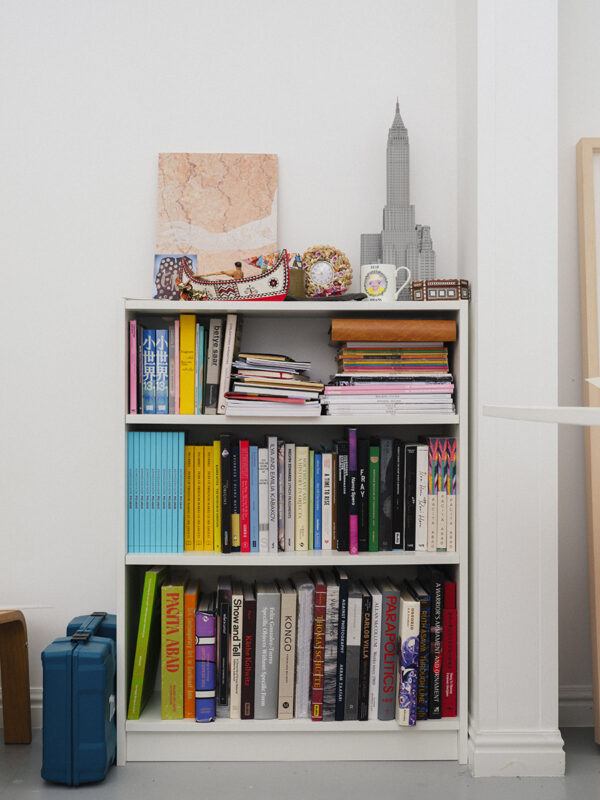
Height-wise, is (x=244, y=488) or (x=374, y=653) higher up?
(x=244, y=488)

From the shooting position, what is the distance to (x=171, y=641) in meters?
1.95

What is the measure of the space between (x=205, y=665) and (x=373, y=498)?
0.64 m

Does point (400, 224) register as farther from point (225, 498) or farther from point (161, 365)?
point (225, 498)

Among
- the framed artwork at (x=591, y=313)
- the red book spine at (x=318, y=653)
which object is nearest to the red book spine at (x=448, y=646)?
the red book spine at (x=318, y=653)

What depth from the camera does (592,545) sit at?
2.11 metres

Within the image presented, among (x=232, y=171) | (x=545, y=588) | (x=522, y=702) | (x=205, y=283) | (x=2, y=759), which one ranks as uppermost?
(x=232, y=171)

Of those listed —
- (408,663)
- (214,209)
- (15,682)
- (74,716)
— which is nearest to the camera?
(74,716)

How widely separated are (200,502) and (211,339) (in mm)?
453

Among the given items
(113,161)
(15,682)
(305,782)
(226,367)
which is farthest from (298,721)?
(113,161)

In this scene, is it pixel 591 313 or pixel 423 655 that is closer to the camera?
pixel 423 655

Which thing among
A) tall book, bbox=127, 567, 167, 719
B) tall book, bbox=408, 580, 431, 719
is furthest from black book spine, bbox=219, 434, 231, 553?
tall book, bbox=408, 580, 431, 719

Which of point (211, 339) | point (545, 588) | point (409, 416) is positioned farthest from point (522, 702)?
point (211, 339)

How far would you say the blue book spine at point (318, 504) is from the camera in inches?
78.7

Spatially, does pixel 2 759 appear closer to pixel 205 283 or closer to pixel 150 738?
pixel 150 738
